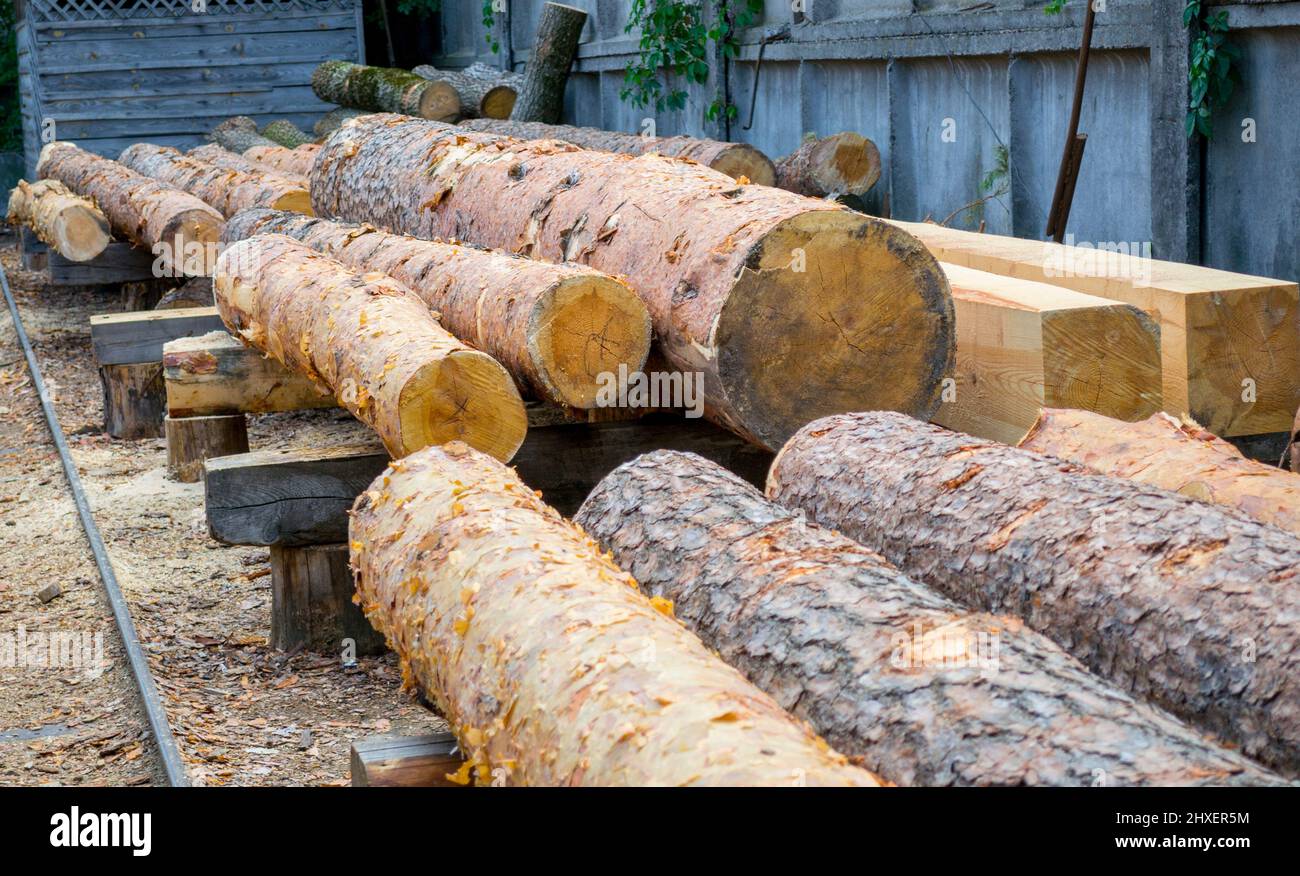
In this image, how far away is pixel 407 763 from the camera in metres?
2.94

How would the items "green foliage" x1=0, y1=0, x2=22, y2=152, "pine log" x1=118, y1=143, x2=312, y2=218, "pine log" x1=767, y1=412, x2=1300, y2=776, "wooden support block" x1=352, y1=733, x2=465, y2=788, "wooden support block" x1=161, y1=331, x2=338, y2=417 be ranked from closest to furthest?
"pine log" x1=767, y1=412, x2=1300, y2=776, "wooden support block" x1=352, y1=733, x2=465, y2=788, "wooden support block" x1=161, y1=331, x2=338, y2=417, "pine log" x1=118, y1=143, x2=312, y2=218, "green foliage" x1=0, y1=0, x2=22, y2=152

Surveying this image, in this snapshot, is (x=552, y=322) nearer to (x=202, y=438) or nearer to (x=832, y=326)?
(x=832, y=326)

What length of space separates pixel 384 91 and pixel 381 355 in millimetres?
11546

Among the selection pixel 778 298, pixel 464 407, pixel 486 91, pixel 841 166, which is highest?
pixel 486 91

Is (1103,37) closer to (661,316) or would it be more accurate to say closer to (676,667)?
(661,316)

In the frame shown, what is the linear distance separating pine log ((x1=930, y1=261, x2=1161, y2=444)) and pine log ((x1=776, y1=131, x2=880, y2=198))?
443cm

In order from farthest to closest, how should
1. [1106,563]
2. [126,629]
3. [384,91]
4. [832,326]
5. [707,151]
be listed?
[384,91] → [707,151] → [126,629] → [832,326] → [1106,563]

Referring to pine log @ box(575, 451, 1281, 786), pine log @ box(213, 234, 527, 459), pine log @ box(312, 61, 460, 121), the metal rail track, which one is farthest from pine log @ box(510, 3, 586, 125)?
pine log @ box(575, 451, 1281, 786)

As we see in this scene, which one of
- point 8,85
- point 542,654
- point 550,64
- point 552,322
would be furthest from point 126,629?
point 8,85

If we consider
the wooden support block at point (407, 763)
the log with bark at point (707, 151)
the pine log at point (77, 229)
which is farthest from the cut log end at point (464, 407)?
the pine log at point (77, 229)

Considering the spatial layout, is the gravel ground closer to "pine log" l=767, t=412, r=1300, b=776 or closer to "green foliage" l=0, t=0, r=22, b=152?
"pine log" l=767, t=412, r=1300, b=776

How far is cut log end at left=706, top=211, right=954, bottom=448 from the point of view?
4258 mm

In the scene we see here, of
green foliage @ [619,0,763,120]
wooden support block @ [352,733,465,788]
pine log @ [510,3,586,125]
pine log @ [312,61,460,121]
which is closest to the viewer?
wooden support block @ [352,733,465,788]
